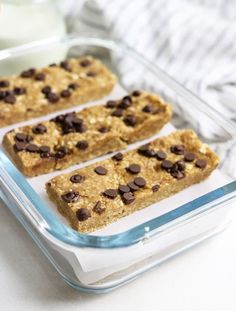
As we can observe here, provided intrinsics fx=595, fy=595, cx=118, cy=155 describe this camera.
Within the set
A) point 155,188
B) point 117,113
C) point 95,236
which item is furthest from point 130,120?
point 95,236

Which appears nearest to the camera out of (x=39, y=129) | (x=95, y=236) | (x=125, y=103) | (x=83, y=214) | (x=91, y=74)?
(x=95, y=236)

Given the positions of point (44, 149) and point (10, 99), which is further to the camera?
point (10, 99)

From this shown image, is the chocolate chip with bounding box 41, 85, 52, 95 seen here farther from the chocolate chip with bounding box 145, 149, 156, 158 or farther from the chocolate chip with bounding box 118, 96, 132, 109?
the chocolate chip with bounding box 145, 149, 156, 158

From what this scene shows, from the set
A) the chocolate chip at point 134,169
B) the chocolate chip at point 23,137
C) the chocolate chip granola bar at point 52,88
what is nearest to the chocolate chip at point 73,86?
the chocolate chip granola bar at point 52,88

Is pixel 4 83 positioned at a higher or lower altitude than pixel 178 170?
lower

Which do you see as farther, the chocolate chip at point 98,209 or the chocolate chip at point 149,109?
the chocolate chip at point 149,109

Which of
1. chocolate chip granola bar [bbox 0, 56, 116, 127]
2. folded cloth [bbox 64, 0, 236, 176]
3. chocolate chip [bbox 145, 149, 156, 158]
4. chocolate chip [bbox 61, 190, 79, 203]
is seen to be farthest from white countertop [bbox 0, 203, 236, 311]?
folded cloth [bbox 64, 0, 236, 176]

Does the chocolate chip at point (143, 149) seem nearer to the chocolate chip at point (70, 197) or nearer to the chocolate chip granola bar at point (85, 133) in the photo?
the chocolate chip granola bar at point (85, 133)

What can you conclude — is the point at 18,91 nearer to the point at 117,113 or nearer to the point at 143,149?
the point at 117,113
